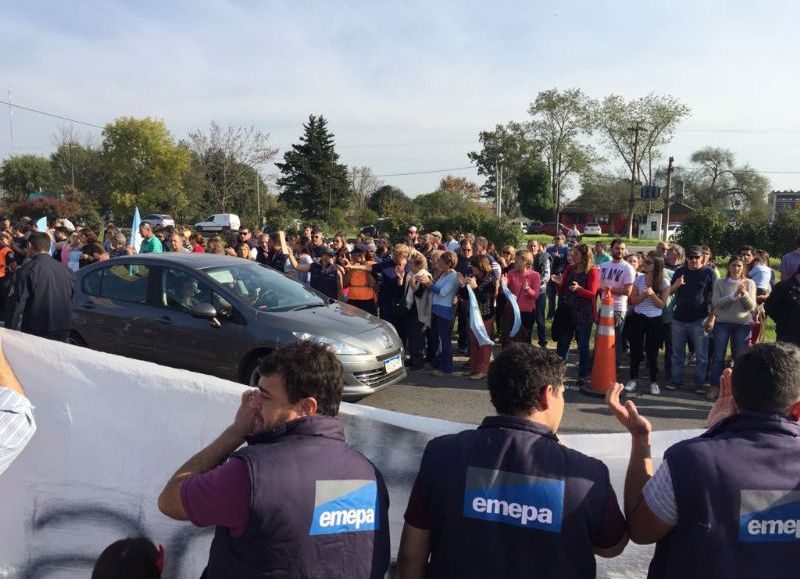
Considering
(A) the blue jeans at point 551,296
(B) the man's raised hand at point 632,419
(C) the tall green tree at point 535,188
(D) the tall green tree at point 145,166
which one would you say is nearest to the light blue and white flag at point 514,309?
(A) the blue jeans at point 551,296

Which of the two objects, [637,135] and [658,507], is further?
[637,135]

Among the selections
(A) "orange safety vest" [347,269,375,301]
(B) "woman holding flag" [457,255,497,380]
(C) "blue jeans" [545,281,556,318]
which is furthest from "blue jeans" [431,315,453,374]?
(C) "blue jeans" [545,281,556,318]

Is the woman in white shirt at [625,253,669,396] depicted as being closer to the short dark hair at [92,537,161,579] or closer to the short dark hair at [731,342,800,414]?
the short dark hair at [731,342,800,414]

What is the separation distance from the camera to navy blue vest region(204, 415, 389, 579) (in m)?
1.66

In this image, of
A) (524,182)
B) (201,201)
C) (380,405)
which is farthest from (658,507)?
(524,182)

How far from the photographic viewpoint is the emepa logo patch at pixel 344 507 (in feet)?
5.60

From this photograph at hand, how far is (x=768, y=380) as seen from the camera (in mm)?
1764

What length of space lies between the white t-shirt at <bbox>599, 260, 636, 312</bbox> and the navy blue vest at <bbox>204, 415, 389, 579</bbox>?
6531 millimetres

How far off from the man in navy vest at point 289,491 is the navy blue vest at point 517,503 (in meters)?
0.23

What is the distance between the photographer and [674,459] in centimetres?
170

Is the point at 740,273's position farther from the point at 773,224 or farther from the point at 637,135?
the point at 637,135

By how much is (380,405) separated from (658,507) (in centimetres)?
536

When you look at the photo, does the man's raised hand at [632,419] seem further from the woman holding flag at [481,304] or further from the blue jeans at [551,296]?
the blue jeans at [551,296]

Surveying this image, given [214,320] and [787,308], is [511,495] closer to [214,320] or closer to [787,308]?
[214,320]
